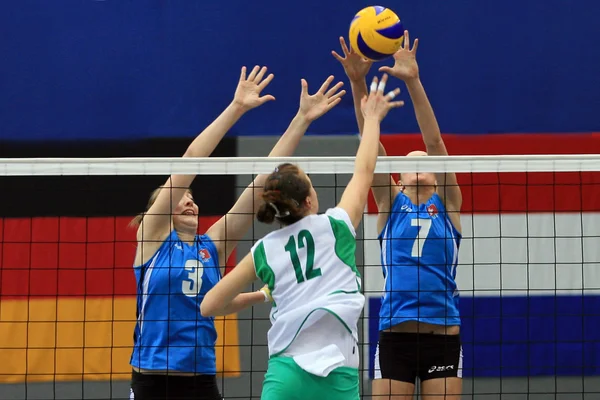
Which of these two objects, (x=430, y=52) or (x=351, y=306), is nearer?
(x=351, y=306)

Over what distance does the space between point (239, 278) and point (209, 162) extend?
1318mm

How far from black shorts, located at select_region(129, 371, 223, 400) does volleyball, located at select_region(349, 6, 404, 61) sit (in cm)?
182

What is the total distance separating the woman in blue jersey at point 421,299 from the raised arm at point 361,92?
0.6 inches

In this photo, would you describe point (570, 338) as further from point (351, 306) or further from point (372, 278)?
point (351, 306)

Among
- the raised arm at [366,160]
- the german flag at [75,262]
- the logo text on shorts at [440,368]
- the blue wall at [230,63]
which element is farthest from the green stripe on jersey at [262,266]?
the blue wall at [230,63]

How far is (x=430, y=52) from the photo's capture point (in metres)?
6.47

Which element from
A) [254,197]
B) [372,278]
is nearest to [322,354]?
[254,197]

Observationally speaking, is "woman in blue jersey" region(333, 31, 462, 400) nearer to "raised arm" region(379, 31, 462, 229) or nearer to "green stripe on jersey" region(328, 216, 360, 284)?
"raised arm" region(379, 31, 462, 229)

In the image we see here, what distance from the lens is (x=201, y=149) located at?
4.47 meters

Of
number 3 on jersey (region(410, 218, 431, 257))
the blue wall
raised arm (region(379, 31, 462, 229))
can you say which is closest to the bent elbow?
raised arm (region(379, 31, 462, 229))

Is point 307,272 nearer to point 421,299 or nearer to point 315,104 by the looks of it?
point 315,104

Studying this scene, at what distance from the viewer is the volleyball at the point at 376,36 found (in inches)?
174

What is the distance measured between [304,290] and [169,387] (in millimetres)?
1332

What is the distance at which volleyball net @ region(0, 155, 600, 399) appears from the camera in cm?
629
